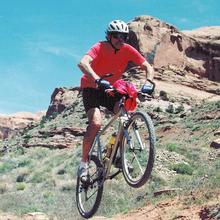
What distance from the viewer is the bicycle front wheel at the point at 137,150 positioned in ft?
24.0

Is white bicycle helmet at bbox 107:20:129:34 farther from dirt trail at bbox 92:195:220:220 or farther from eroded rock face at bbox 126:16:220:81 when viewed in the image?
eroded rock face at bbox 126:16:220:81

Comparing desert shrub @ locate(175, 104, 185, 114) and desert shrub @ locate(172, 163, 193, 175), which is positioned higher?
desert shrub @ locate(175, 104, 185, 114)

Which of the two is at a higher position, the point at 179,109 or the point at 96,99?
the point at 179,109

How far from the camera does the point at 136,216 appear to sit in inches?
614

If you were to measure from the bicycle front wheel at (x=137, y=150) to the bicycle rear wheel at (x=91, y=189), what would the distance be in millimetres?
555

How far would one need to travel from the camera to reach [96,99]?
8.26 metres

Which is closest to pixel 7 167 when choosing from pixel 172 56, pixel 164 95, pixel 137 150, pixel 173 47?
pixel 137 150

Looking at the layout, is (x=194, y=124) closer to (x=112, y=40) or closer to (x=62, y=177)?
(x=62, y=177)

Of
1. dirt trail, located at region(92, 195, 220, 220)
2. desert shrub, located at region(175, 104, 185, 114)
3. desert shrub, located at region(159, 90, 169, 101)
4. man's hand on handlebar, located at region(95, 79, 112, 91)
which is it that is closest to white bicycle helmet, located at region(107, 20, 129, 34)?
man's hand on handlebar, located at region(95, 79, 112, 91)

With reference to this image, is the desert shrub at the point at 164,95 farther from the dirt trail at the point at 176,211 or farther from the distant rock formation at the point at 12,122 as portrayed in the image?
the distant rock formation at the point at 12,122

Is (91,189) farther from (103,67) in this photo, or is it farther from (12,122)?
(12,122)

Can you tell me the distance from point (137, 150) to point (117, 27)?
177 cm

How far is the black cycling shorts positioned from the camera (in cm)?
825

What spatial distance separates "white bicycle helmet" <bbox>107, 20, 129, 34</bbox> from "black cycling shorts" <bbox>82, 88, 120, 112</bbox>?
973 millimetres
